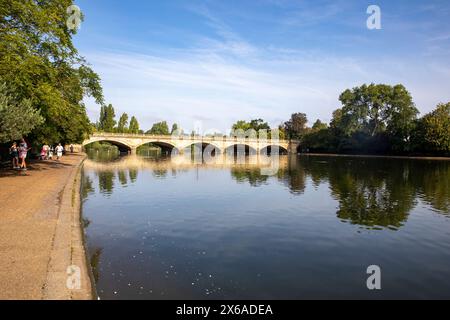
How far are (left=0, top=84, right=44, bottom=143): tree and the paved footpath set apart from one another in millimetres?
4217

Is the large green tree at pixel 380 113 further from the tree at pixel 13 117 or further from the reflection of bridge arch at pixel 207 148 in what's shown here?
the tree at pixel 13 117

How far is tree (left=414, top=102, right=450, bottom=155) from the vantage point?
73.9 metres

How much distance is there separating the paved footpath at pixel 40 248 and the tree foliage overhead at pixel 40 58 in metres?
7.01

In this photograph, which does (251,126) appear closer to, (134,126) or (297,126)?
(297,126)

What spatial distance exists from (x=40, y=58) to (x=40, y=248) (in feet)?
52.0

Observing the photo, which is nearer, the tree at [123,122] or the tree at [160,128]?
the tree at [123,122]

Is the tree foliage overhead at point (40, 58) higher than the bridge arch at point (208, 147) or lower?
higher

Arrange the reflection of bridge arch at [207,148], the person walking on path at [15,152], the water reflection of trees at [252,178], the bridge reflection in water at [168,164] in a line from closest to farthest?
1. the person walking on path at [15,152]
2. the water reflection of trees at [252,178]
3. the bridge reflection in water at [168,164]
4. the reflection of bridge arch at [207,148]

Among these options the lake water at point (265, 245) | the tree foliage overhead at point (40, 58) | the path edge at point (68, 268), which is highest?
the tree foliage overhead at point (40, 58)

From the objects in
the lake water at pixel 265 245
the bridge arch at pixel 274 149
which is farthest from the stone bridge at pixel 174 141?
the lake water at pixel 265 245

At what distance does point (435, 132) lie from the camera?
7475 cm

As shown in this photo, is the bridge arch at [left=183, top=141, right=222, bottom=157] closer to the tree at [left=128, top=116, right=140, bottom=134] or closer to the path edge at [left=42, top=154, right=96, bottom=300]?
the tree at [left=128, top=116, right=140, bottom=134]

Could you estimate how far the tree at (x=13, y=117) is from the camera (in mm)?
17203

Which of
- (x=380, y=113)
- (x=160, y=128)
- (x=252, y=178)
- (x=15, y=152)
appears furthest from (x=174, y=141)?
(x=160, y=128)
